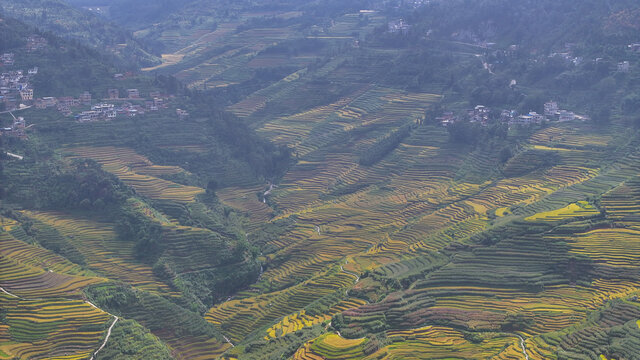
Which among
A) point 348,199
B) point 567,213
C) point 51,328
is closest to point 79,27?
point 348,199

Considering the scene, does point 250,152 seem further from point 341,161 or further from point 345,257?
point 345,257

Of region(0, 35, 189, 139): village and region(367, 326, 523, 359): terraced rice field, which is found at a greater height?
region(0, 35, 189, 139): village

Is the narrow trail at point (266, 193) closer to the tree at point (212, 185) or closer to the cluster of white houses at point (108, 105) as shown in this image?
the tree at point (212, 185)

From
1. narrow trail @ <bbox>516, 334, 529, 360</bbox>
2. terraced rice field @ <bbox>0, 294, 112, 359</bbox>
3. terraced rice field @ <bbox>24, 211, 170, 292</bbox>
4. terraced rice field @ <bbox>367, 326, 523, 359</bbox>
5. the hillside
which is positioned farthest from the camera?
terraced rice field @ <bbox>24, 211, 170, 292</bbox>

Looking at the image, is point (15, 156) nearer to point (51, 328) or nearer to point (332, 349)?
point (51, 328)

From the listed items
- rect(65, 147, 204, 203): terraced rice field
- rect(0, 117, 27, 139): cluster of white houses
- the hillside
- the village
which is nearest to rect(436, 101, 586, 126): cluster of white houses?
the hillside

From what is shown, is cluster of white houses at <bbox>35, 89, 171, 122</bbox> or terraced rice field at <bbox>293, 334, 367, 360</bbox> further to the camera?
cluster of white houses at <bbox>35, 89, 171, 122</bbox>

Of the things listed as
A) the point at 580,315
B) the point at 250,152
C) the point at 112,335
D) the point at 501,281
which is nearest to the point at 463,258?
the point at 501,281

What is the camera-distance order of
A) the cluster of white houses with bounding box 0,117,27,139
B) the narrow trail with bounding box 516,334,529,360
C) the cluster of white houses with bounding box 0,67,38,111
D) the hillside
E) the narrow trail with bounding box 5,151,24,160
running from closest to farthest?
the narrow trail with bounding box 516,334,529,360 < the hillside < the narrow trail with bounding box 5,151,24,160 < the cluster of white houses with bounding box 0,117,27,139 < the cluster of white houses with bounding box 0,67,38,111

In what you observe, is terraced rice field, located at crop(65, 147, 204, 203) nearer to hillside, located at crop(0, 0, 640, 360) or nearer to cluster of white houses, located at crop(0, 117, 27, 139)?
hillside, located at crop(0, 0, 640, 360)
